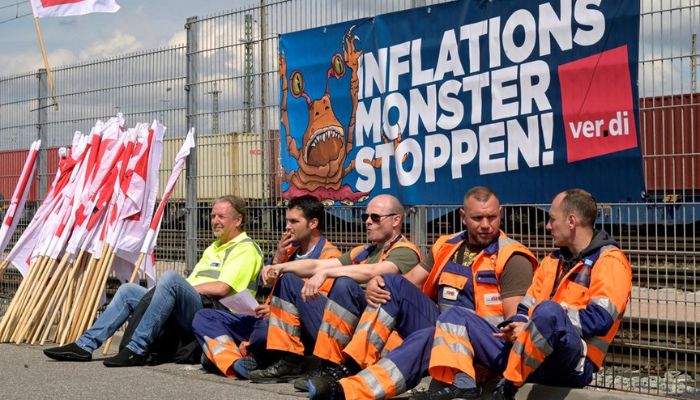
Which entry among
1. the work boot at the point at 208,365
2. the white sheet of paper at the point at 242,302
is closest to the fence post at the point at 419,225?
the white sheet of paper at the point at 242,302

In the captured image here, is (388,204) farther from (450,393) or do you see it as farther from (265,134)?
(265,134)

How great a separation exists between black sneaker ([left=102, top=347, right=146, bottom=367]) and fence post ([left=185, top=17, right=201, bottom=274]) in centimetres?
182

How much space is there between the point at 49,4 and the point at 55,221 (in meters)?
2.46

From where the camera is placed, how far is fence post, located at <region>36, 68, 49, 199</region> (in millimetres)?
11664

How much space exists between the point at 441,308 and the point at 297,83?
2.88 m

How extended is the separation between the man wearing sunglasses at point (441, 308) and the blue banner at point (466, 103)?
78cm

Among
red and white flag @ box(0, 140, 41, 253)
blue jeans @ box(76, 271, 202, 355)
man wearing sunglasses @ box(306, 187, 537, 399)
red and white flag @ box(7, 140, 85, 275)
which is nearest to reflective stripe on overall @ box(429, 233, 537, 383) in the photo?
A: man wearing sunglasses @ box(306, 187, 537, 399)

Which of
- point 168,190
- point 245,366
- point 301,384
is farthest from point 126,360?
point 168,190

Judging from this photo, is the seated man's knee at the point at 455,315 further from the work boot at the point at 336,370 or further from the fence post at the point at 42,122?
the fence post at the point at 42,122

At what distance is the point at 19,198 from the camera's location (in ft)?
37.7

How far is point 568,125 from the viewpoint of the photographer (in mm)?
6988

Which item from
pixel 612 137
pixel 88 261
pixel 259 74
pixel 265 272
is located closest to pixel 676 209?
pixel 612 137

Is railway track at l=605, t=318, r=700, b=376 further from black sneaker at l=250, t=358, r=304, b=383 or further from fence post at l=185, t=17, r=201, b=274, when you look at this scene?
fence post at l=185, t=17, r=201, b=274

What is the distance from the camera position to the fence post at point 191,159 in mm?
9750
